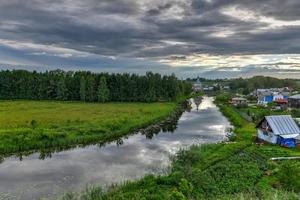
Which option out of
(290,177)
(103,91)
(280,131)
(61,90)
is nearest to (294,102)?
(103,91)

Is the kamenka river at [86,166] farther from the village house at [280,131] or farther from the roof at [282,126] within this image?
the roof at [282,126]

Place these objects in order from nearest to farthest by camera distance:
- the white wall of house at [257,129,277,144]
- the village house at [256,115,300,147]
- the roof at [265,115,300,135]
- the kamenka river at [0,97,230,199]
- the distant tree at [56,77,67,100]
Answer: the kamenka river at [0,97,230,199] → the village house at [256,115,300,147] → the roof at [265,115,300,135] → the white wall of house at [257,129,277,144] → the distant tree at [56,77,67,100]

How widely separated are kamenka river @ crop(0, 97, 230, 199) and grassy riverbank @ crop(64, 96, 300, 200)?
4.07m

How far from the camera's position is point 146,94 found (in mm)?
117875

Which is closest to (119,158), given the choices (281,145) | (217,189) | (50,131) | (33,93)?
(50,131)

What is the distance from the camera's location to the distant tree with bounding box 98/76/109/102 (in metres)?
111

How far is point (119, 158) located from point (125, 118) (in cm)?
2564

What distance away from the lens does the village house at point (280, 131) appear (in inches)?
1777

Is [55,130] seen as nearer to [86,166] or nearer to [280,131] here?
[86,166]

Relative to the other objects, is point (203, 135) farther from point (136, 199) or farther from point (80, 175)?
point (136, 199)

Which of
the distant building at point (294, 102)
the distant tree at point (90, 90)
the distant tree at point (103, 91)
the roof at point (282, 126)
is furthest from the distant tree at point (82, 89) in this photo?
the roof at point (282, 126)

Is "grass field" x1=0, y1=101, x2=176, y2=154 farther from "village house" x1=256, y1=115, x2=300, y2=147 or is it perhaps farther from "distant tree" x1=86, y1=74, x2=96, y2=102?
"distant tree" x1=86, y1=74, x2=96, y2=102

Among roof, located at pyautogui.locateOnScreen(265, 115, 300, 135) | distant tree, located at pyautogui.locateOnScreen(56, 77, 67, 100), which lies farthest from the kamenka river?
distant tree, located at pyautogui.locateOnScreen(56, 77, 67, 100)

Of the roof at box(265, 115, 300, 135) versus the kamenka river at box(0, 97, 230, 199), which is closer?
the kamenka river at box(0, 97, 230, 199)
